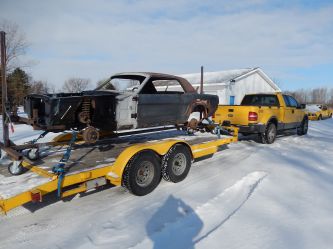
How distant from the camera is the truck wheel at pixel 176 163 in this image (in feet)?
16.6

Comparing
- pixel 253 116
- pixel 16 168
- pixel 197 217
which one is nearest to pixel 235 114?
pixel 253 116

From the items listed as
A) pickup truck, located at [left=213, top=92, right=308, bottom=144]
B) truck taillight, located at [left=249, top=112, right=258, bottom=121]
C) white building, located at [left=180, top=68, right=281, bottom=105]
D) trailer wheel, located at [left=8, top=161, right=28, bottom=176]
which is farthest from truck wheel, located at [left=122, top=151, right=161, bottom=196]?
white building, located at [left=180, top=68, right=281, bottom=105]

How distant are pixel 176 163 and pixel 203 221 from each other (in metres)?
1.74

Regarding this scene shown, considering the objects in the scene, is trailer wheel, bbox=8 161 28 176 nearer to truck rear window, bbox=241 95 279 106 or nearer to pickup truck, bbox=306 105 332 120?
truck rear window, bbox=241 95 279 106

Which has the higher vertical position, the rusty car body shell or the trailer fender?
the rusty car body shell

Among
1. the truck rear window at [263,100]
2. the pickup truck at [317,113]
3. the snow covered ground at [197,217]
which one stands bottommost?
the snow covered ground at [197,217]

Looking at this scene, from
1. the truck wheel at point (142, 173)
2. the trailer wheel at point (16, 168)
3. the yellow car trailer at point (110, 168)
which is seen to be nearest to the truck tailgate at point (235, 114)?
the yellow car trailer at point (110, 168)

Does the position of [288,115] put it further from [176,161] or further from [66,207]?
[66,207]

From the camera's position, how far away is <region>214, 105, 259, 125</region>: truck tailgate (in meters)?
8.94

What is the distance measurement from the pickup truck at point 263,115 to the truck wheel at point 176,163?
3928 mm

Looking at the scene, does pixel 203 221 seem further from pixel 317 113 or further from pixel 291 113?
pixel 317 113

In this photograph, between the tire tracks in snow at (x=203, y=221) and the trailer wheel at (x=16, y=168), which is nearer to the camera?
the tire tracks in snow at (x=203, y=221)

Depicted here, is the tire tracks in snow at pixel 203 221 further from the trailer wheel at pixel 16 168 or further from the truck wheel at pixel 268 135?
the truck wheel at pixel 268 135

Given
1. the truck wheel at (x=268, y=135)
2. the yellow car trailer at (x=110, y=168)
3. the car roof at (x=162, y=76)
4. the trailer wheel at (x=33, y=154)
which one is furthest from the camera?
the truck wheel at (x=268, y=135)
